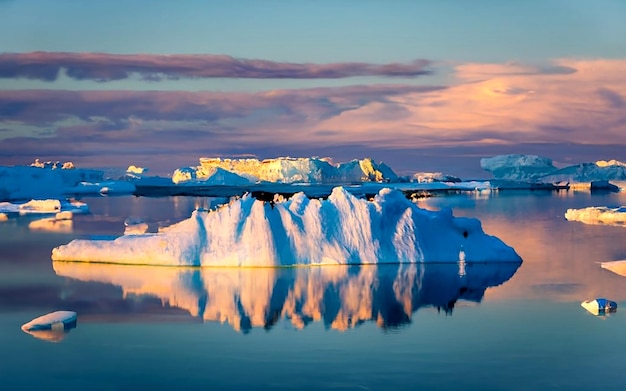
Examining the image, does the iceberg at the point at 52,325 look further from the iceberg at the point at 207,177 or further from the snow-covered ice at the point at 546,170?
the snow-covered ice at the point at 546,170

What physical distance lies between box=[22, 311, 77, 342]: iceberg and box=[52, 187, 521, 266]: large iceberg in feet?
13.0

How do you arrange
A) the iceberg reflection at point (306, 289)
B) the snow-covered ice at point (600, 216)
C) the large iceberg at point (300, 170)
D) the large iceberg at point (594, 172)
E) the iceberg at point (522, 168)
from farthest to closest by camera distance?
the iceberg at point (522, 168), the large iceberg at point (594, 172), the large iceberg at point (300, 170), the snow-covered ice at point (600, 216), the iceberg reflection at point (306, 289)

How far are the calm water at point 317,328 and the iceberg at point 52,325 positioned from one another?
6.5 inches

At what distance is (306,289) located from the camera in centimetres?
1204

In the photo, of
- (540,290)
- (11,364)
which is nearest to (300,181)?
(540,290)

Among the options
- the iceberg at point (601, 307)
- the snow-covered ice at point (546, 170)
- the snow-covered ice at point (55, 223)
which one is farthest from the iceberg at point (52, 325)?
the snow-covered ice at point (546, 170)

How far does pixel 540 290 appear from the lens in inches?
486

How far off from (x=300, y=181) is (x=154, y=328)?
5656 centimetres

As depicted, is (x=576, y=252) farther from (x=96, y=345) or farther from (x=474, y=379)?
(x=96, y=345)

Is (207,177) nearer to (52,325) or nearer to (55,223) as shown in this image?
(55,223)

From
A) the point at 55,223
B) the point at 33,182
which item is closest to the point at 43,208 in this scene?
the point at 55,223

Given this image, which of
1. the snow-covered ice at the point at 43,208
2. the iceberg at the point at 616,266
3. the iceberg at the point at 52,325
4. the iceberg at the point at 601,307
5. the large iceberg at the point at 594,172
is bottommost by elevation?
the large iceberg at the point at 594,172

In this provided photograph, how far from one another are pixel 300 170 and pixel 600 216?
39650 millimetres

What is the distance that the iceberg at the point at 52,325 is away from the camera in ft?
30.3
